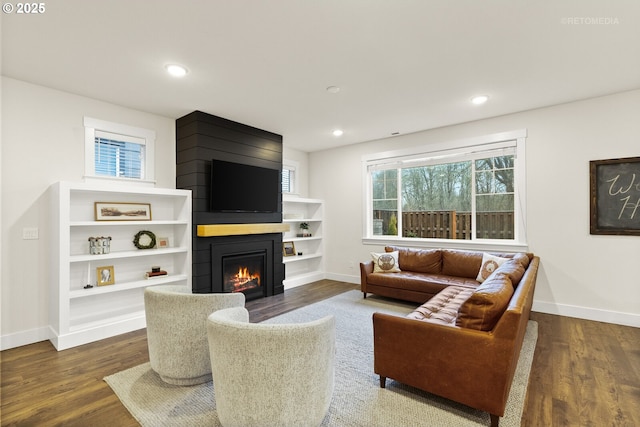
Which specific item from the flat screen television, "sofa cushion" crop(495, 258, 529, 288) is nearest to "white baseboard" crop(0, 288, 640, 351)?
"sofa cushion" crop(495, 258, 529, 288)

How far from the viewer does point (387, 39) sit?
250 cm

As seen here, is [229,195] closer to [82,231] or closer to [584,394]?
[82,231]

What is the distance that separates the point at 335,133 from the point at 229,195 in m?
2.09

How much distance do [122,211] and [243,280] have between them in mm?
1900

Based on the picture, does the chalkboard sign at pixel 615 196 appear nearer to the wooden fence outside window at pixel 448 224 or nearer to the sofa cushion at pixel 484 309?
the wooden fence outside window at pixel 448 224

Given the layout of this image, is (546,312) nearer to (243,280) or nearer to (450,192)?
(450,192)

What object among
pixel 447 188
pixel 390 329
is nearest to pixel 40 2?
pixel 390 329

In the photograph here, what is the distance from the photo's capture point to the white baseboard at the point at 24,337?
3.03 m

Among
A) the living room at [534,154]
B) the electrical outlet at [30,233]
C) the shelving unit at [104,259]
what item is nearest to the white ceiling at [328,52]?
the living room at [534,154]

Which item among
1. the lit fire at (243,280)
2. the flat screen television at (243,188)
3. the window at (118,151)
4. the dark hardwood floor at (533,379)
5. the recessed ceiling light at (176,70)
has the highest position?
the recessed ceiling light at (176,70)

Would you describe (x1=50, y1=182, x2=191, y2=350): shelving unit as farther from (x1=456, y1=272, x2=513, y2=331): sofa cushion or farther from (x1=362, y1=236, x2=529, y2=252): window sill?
(x1=456, y1=272, x2=513, y2=331): sofa cushion

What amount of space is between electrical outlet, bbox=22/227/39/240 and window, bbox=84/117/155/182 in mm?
768

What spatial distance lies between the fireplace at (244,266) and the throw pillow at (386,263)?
5.38 feet

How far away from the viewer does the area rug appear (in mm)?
1950
